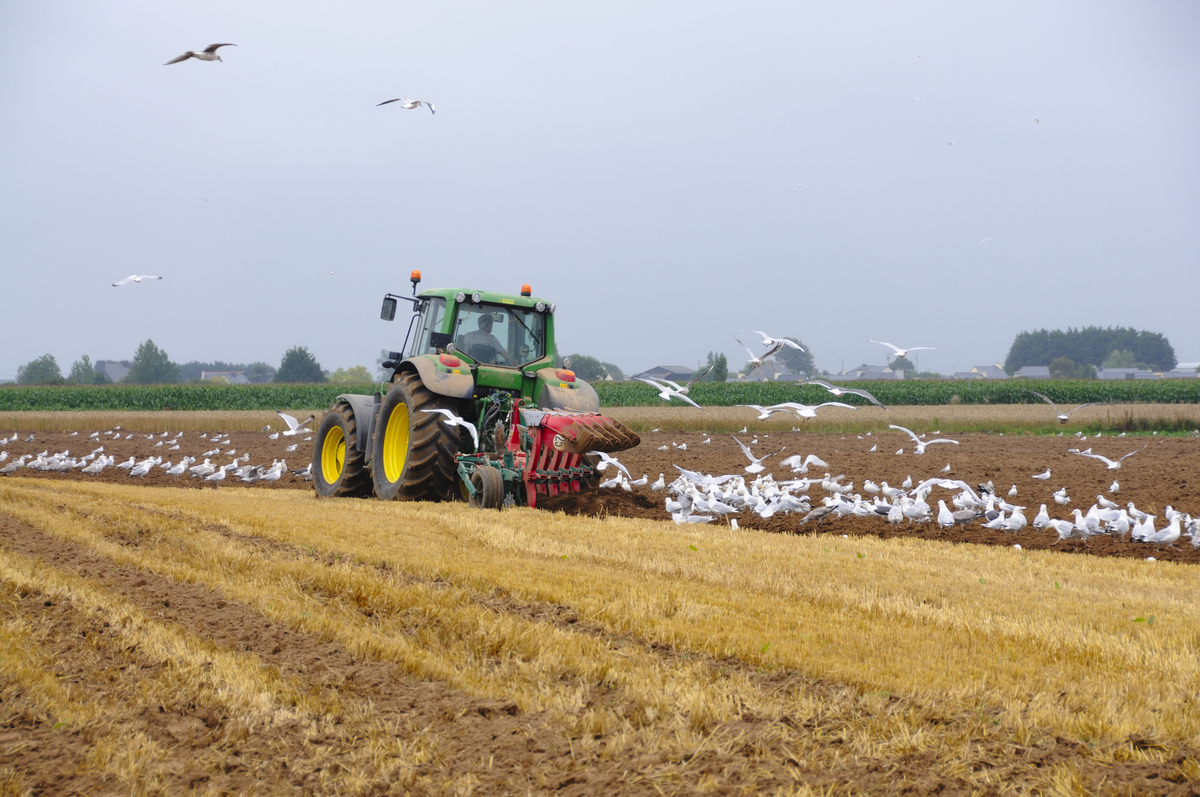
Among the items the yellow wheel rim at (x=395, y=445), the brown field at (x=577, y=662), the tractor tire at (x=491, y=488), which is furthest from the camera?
→ the yellow wheel rim at (x=395, y=445)

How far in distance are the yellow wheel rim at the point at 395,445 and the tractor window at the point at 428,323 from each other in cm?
79

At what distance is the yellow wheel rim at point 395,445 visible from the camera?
10219 mm

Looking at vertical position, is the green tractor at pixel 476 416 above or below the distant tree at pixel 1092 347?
A: below

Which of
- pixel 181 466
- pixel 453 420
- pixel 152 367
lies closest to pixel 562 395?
pixel 453 420

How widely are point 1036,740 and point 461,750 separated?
6.61 feet

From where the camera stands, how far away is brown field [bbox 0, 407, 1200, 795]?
2883 millimetres

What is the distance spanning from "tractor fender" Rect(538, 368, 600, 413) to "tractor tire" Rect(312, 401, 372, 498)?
8.42 feet

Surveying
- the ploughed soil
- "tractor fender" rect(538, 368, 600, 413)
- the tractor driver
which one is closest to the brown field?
the ploughed soil

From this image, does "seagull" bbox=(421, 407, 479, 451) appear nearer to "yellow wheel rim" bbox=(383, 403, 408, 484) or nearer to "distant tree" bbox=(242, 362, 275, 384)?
"yellow wheel rim" bbox=(383, 403, 408, 484)

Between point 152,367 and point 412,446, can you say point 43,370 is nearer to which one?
point 152,367

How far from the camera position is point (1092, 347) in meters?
94.9

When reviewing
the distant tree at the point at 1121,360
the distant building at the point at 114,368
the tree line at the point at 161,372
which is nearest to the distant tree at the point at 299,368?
the tree line at the point at 161,372

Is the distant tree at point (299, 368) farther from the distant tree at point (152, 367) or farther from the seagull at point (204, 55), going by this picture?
the seagull at point (204, 55)

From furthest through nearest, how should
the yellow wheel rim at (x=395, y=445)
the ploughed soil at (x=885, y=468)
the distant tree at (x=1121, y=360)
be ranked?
1. the distant tree at (x=1121, y=360)
2. the yellow wheel rim at (x=395, y=445)
3. the ploughed soil at (x=885, y=468)
